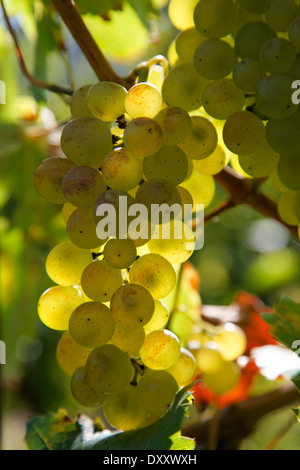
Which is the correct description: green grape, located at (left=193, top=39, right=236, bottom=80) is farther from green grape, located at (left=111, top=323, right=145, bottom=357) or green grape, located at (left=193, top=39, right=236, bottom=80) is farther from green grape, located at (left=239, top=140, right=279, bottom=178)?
green grape, located at (left=111, top=323, right=145, bottom=357)

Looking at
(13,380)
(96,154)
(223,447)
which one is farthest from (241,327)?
(13,380)

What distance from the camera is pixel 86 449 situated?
58 cm

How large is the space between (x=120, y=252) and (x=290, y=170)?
0.66 ft

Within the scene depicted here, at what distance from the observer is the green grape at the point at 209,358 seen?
79 cm

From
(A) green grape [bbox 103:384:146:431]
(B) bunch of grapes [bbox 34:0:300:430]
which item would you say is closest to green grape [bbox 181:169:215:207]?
(B) bunch of grapes [bbox 34:0:300:430]

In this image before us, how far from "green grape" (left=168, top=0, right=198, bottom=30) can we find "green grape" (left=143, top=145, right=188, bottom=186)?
20 cm

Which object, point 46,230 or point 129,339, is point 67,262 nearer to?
point 129,339

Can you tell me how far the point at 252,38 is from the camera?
21.7 inches

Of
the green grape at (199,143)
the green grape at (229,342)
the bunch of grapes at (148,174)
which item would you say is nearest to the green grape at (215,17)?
the bunch of grapes at (148,174)

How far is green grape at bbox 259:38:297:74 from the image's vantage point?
51 centimetres

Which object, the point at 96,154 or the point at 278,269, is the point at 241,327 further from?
the point at 278,269

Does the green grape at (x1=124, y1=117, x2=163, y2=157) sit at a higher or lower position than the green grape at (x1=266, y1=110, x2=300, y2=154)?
higher

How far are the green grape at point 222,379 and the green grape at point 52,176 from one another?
1.33ft

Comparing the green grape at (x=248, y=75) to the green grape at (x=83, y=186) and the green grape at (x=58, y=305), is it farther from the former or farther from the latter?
the green grape at (x=58, y=305)
